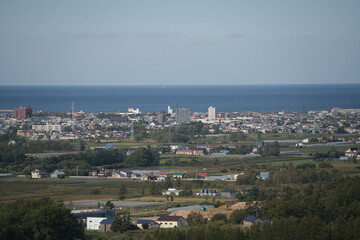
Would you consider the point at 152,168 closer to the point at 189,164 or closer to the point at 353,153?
the point at 189,164

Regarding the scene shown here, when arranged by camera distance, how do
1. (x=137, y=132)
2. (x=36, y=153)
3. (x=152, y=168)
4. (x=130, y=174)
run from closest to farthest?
(x=130, y=174)
(x=152, y=168)
(x=36, y=153)
(x=137, y=132)

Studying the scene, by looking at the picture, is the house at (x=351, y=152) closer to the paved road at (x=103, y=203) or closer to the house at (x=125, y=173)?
the house at (x=125, y=173)

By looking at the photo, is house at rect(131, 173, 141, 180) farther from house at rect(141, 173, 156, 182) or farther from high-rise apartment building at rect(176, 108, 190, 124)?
high-rise apartment building at rect(176, 108, 190, 124)

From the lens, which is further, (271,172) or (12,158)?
(12,158)

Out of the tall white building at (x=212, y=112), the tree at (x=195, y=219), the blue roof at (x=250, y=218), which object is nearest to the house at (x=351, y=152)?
the blue roof at (x=250, y=218)

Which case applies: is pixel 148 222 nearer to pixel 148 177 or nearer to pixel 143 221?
pixel 143 221

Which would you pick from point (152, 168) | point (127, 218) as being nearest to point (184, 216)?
point (127, 218)

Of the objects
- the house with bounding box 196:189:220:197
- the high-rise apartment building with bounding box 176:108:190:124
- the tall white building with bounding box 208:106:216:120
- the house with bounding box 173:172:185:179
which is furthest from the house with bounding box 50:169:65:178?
the tall white building with bounding box 208:106:216:120
